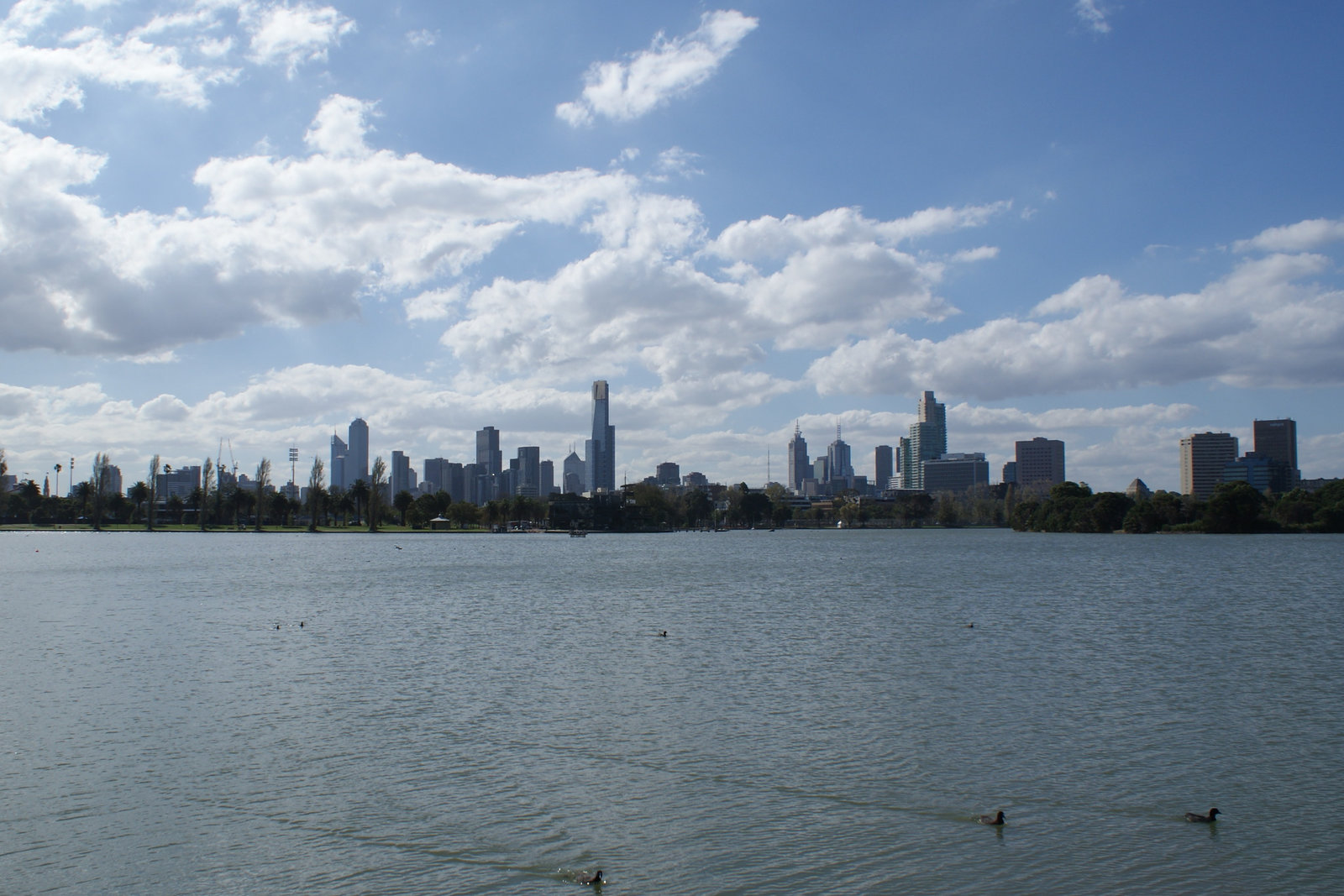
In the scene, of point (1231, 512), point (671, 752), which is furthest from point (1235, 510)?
point (671, 752)

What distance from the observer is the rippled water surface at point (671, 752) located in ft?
42.0

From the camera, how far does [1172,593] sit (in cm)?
5441

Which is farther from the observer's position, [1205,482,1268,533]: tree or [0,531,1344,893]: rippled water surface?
[1205,482,1268,533]: tree

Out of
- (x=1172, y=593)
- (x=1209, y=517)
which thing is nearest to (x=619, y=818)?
(x=1172, y=593)

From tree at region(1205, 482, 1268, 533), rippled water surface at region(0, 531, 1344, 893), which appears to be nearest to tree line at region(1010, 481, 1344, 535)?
tree at region(1205, 482, 1268, 533)

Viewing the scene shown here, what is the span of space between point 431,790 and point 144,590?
4833cm

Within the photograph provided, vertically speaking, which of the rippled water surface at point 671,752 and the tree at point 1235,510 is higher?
the tree at point 1235,510

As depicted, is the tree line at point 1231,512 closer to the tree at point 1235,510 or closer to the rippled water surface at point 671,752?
the tree at point 1235,510

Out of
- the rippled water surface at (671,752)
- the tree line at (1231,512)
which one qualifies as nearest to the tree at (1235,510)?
the tree line at (1231,512)

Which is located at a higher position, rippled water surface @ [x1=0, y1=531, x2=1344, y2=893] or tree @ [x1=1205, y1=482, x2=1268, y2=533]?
tree @ [x1=1205, y1=482, x2=1268, y2=533]

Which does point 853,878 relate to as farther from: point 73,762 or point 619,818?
point 73,762

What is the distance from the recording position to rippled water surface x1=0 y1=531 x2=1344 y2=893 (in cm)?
1281

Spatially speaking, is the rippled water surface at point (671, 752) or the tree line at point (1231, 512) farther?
the tree line at point (1231, 512)

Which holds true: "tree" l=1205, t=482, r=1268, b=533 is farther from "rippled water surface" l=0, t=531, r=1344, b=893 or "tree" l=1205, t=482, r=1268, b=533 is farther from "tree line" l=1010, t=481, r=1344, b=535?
"rippled water surface" l=0, t=531, r=1344, b=893
